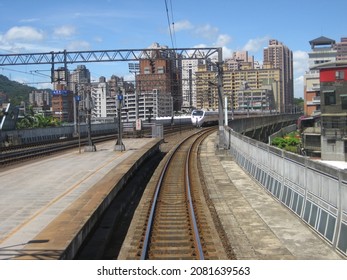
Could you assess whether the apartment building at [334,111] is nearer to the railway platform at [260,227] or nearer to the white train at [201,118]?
the white train at [201,118]

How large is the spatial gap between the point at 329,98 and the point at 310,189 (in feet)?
166

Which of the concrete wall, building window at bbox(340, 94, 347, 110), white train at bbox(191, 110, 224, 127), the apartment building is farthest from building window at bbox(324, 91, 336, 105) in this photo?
the concrete wall

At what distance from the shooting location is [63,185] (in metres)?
15.9

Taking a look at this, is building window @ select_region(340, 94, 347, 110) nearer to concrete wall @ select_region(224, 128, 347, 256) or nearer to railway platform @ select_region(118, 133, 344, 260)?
railway platform @ select_region(118, 133, 344, 260)

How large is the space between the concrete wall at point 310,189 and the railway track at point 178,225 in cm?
242

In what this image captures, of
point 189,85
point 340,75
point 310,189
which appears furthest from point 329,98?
point 310,189

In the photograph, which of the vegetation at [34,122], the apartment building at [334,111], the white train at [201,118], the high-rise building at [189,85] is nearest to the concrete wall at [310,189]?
the high-rise building at [189,85]

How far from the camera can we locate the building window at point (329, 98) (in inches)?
2276

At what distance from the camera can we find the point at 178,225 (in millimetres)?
11992

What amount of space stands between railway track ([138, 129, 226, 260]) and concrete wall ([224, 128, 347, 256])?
2422 millimetres

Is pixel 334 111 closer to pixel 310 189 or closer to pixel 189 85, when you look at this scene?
pixel 189 85

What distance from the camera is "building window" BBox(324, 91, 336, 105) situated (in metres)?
57.8
